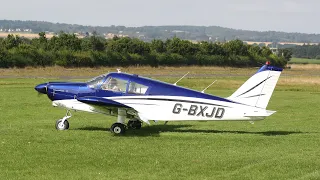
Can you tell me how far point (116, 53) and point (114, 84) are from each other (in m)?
69.3

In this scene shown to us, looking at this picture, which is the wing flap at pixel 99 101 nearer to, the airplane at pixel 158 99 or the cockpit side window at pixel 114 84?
the airplane at pixel 158 99

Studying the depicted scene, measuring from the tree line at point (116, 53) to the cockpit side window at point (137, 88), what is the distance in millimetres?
55476

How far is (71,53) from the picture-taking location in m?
78.2

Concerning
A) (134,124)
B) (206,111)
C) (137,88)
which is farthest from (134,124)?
(206,111)

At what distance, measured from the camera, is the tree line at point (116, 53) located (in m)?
75.0

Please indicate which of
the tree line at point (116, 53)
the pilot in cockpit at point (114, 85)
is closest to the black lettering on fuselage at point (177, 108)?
the pilot in cockpit at point (114, 85)

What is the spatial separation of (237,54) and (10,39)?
46025 millimetres

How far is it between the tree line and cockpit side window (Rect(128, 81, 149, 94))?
182ft

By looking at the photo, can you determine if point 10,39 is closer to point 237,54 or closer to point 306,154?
point 237,54

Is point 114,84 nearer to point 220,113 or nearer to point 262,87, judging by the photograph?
point 220,113

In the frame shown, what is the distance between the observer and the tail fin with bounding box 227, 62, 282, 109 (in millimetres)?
16938

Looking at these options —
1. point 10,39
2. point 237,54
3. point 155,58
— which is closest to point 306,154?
point 10,39

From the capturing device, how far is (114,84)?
A: 17.6 metres

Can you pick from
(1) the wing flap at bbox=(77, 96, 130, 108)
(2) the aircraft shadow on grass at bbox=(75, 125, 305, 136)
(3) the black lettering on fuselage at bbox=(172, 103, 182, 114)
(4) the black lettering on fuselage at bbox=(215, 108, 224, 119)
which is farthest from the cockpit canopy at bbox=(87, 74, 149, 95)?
(4) the black lettering on fuselage at bbox=(215, 108, 224, 119)
